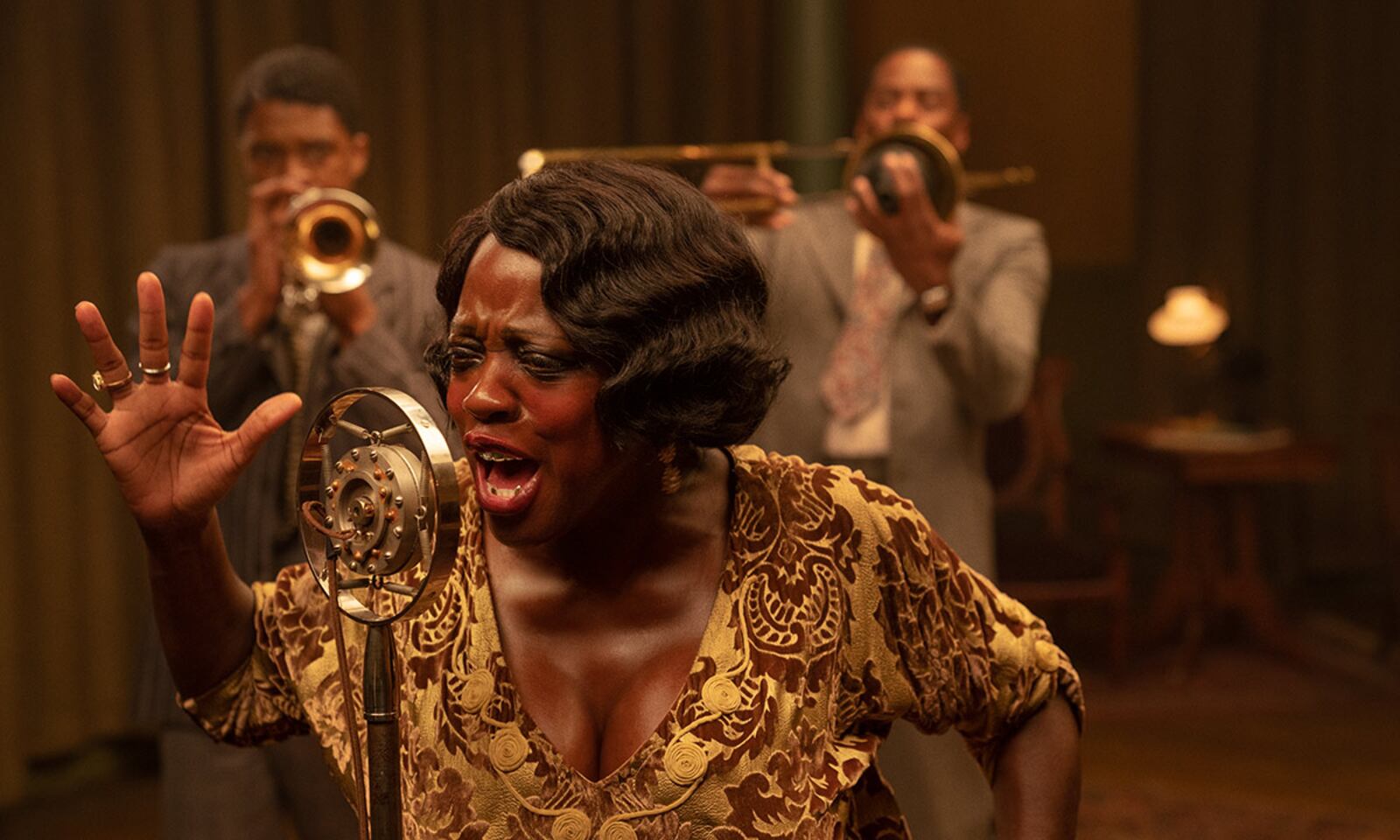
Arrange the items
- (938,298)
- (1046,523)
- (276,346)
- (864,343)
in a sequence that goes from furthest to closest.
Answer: (1046,523), (864,343), (938,298), (276,346)

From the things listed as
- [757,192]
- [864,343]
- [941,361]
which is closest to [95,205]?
[757,192]

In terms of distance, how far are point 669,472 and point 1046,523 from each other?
4666 mm

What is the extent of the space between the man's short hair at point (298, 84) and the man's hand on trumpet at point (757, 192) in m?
0.79

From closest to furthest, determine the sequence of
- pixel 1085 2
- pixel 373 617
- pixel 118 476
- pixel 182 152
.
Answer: pixel 373 617 → pixel 118 476 → pixel 182 152 → pixel 1085 2

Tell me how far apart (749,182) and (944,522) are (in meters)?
0.82

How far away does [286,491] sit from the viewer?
10.2ft

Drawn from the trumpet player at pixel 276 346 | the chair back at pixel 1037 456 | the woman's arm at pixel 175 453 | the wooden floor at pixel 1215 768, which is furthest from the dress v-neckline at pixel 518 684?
the chair back at pixel 1037 456

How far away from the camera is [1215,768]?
516 centimetres

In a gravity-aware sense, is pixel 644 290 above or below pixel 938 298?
above

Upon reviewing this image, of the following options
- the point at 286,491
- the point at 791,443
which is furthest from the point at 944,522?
the point at 286,491

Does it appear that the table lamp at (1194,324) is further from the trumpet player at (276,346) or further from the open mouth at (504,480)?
the open mouth at (504,480)

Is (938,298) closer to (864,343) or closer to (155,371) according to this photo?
(864,343)

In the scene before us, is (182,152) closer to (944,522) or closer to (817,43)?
(817,43)

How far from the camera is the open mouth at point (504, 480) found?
63.1 inches
